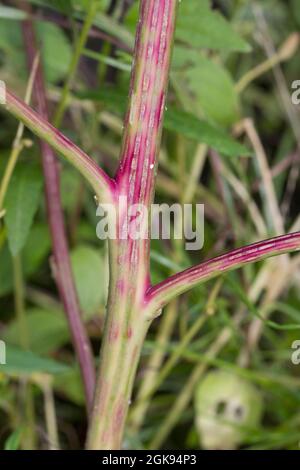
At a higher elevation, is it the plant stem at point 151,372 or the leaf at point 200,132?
the leaf at point 200,132

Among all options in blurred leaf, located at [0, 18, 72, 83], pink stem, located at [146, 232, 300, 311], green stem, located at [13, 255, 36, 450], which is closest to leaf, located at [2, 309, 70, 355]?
green stem, located at [13, 255, 36, 450]

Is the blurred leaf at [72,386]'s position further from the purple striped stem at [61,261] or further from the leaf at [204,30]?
the leaf at [204,30]

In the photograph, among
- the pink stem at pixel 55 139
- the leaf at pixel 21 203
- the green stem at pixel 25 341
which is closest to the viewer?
the pink stem at pixel 55 139

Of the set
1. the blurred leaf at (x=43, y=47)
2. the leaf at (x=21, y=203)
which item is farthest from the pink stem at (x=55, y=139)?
the blurred leaf at (x=43, y=47)

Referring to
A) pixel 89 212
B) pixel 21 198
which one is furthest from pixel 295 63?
pixel 21 198

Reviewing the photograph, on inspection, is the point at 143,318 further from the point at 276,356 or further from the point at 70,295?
the point at 276,356

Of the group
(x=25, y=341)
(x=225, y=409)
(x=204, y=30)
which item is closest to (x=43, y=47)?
(x=204, y=30)

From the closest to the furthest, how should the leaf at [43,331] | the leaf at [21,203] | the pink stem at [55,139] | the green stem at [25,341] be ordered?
the pink stem at [55,139] → the leaf at [21,203] → the green stem at [25,341] → the leaf at [43,331]
